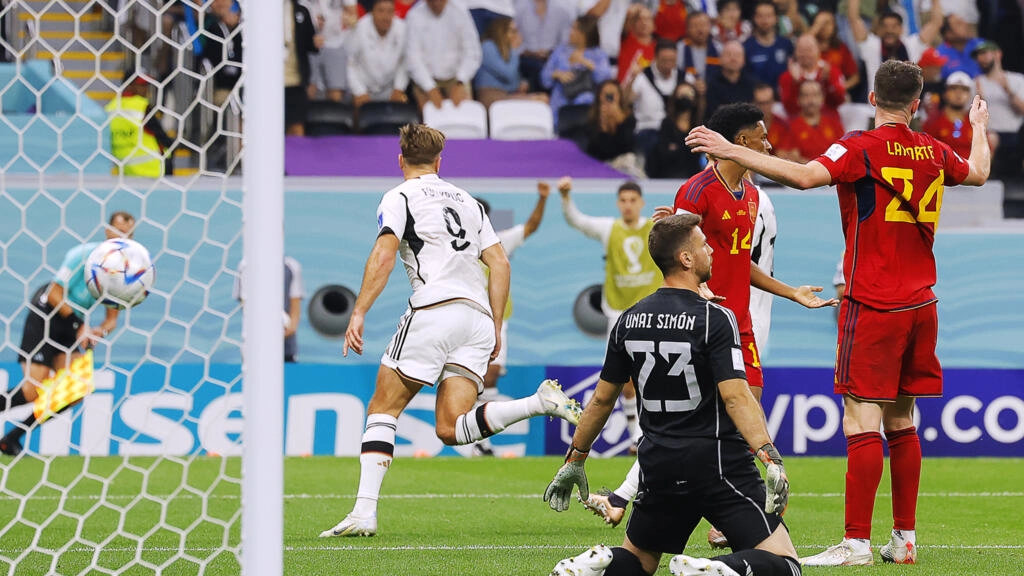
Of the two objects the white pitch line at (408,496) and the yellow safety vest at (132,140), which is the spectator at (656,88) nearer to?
the yellow safety vest at (132,140)

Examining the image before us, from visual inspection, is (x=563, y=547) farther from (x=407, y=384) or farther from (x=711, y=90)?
(x=711, y=90)

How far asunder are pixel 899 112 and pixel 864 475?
1.57 meters

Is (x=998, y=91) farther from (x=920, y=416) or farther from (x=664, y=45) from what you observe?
(x=920, y=416)

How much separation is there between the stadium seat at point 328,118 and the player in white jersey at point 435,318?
9.02 metres

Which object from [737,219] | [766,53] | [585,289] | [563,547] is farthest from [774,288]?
[766,53]

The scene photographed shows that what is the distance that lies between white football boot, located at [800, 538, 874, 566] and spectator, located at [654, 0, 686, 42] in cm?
1161

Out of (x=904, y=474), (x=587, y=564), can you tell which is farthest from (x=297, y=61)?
(x=587, y=564)

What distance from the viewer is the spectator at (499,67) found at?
651 inches

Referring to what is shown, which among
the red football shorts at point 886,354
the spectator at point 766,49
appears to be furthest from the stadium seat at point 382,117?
the red football shorts at point 886,354

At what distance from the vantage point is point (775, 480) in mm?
4480

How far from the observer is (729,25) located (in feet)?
55.7

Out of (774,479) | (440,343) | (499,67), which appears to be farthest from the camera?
(499,67)

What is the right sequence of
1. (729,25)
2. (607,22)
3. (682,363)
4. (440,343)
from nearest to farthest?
(682,363), (440,343), (729,25), (607,22)

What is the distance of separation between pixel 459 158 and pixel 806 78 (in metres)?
4.20
